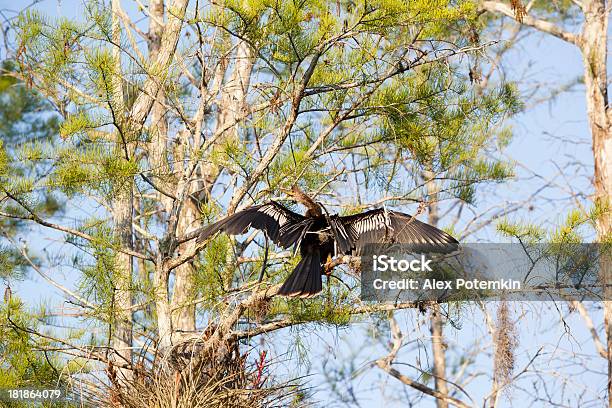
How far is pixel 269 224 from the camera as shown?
4.27 meters

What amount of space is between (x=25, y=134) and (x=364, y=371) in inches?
168

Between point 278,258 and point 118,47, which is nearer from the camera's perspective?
point 118,47

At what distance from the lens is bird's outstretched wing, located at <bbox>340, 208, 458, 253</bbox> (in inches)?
163

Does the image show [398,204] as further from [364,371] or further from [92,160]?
[92,160]

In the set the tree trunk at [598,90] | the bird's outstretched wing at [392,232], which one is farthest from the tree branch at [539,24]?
the bird's outstretched wing at [392,232]

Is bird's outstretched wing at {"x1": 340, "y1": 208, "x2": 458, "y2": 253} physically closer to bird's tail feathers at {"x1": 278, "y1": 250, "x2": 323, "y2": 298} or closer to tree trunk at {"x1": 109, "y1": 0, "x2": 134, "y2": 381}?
bird's tail feathers at {"x1": 278, "y1": 250, "x2": 323, "y2": 298}

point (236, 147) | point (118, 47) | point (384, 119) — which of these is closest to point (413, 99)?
point (384, 119)

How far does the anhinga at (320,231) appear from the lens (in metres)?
4.13

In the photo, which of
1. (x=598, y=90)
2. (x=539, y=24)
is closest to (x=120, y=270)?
(x=598, y=90)

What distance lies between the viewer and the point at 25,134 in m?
8.57

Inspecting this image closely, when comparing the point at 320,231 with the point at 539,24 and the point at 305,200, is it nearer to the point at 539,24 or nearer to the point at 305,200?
the point at 305,200

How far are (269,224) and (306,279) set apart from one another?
1.12ft

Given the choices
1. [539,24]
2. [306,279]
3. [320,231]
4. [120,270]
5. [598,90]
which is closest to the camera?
[306,279]

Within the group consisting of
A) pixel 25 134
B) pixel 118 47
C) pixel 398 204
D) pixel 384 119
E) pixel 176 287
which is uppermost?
pixel 25 134
